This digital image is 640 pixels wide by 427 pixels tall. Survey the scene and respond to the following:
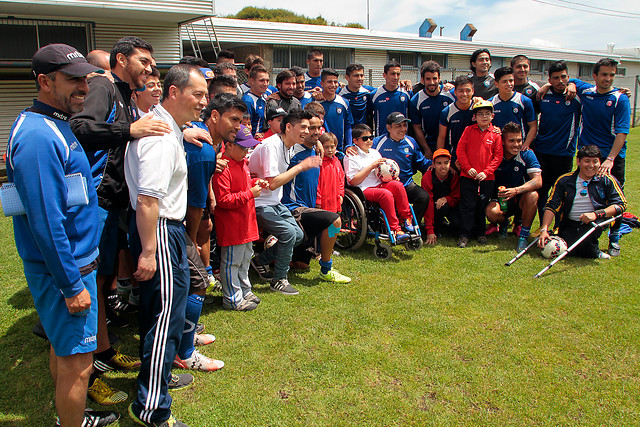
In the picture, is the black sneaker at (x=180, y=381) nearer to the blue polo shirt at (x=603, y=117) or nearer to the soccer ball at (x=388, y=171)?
the soccer ball at (x=388, y=171)

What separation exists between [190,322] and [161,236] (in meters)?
0.88

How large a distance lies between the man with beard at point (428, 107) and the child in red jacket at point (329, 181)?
6.96 ft

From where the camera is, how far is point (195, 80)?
8.03ft

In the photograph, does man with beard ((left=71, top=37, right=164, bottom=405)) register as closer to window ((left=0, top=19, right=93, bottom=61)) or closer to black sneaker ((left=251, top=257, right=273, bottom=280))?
black sneaker ((left=251, top=257, right=273, bottom=280))

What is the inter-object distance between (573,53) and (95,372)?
1350 inches

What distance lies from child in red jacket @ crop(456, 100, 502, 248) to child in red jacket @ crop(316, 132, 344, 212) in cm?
184

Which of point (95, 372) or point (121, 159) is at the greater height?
point (121, 159)

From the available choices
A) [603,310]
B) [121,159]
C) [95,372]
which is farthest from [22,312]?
[603,310]

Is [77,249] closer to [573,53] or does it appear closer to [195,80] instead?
[195,80]

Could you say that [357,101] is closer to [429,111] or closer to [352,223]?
[429,111]

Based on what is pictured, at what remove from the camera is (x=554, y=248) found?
500 centimetres

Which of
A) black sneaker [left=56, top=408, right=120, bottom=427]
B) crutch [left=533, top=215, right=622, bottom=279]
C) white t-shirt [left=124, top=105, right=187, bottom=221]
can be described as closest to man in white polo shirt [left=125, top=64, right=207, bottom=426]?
white t-shirt [left=124, top=105, right=187, bottom=221]

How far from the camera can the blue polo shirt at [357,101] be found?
265 inches

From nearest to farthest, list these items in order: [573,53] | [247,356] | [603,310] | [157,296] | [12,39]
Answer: [157,296] < [247,356] < [603,310] < [12,39] < [573,53]
